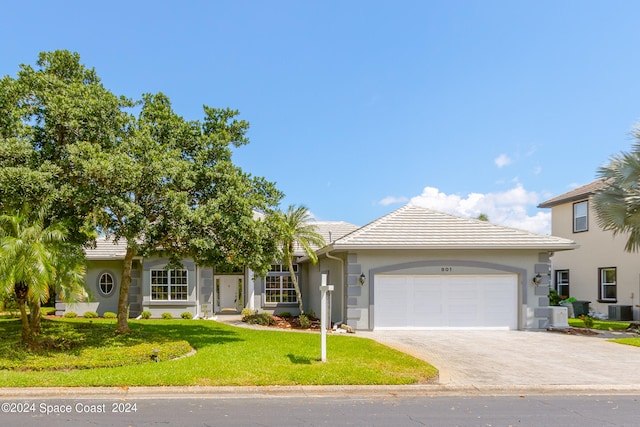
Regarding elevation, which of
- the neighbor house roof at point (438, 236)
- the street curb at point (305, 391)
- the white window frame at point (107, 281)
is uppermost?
the neighbor house roof at point (438, 236)

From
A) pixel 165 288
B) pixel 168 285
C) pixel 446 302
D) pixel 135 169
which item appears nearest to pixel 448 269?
pixel 446 302

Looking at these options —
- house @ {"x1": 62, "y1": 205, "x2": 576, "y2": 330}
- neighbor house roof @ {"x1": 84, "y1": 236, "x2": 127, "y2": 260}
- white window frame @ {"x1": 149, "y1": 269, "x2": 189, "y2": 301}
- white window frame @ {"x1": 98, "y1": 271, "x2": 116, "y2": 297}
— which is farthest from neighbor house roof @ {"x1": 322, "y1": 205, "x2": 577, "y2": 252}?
white window frame @ {"x1": 98, "y1": 271, "x2": 116, "y2": 297}

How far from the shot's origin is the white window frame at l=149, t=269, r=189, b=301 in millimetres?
22547

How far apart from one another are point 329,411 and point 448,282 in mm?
10929

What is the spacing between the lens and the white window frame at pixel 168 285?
22547mm

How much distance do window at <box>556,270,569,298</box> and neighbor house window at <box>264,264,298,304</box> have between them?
15.5 metres

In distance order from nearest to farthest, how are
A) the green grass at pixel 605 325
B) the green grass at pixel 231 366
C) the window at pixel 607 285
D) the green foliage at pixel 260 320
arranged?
the green grass at pixel 231 366 → the green grass at pixel 605 325 → the green foliage at pixel 260 320 → the window at pixel 607 285

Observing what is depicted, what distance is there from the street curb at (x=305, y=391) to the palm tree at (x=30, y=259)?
272 cm

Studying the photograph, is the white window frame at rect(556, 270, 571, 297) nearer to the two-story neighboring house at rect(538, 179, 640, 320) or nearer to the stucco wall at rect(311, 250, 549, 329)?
the two-story neighboring house at rect(538, 179, 640, 320)

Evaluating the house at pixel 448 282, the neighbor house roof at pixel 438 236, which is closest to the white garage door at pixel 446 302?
the house at pixel 448 282

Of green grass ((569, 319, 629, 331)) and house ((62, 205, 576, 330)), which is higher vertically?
house ((62, 205, 576, 330))

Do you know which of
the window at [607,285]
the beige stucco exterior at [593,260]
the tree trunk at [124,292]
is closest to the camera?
the tree trunk at [124,292]

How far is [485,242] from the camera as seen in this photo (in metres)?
17.2

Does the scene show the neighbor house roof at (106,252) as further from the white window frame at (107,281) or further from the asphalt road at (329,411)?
the asphalt road at (329,411)
